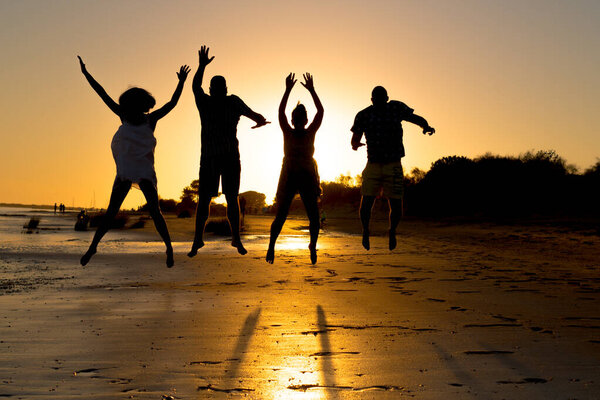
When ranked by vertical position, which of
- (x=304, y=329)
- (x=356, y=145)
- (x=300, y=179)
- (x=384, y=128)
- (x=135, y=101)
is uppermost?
(x=135, y=101)

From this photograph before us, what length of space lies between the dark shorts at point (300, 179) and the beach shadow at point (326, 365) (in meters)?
6.32

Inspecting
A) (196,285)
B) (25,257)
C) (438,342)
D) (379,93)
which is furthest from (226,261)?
(379,93)

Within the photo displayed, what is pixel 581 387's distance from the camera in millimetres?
14953

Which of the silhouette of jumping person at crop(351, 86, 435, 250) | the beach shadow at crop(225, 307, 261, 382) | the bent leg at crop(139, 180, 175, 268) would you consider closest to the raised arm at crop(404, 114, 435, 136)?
the silhouette of jumping person at crop(351, 86, 435, 250)

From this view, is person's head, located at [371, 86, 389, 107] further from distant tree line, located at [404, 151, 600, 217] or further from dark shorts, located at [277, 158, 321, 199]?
distant tree line, located at [404, 151, 600, 217]

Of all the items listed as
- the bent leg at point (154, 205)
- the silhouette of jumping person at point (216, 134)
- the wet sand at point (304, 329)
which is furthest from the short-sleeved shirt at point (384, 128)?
the wet sand at point (304, 329)

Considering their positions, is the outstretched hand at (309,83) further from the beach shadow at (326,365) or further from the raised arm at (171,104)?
the beach shadow at (326,365)

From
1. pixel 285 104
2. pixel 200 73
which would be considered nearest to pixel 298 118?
pixel 285 104

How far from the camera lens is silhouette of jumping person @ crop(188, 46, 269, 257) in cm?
956

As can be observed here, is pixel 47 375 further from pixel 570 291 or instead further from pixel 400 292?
pixel 570 291

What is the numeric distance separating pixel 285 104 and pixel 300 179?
121 cm

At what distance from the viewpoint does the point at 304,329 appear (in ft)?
67.0

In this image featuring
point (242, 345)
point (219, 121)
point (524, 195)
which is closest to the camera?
point (219, 121)

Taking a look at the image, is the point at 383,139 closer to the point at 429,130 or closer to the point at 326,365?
the point at 429,130
